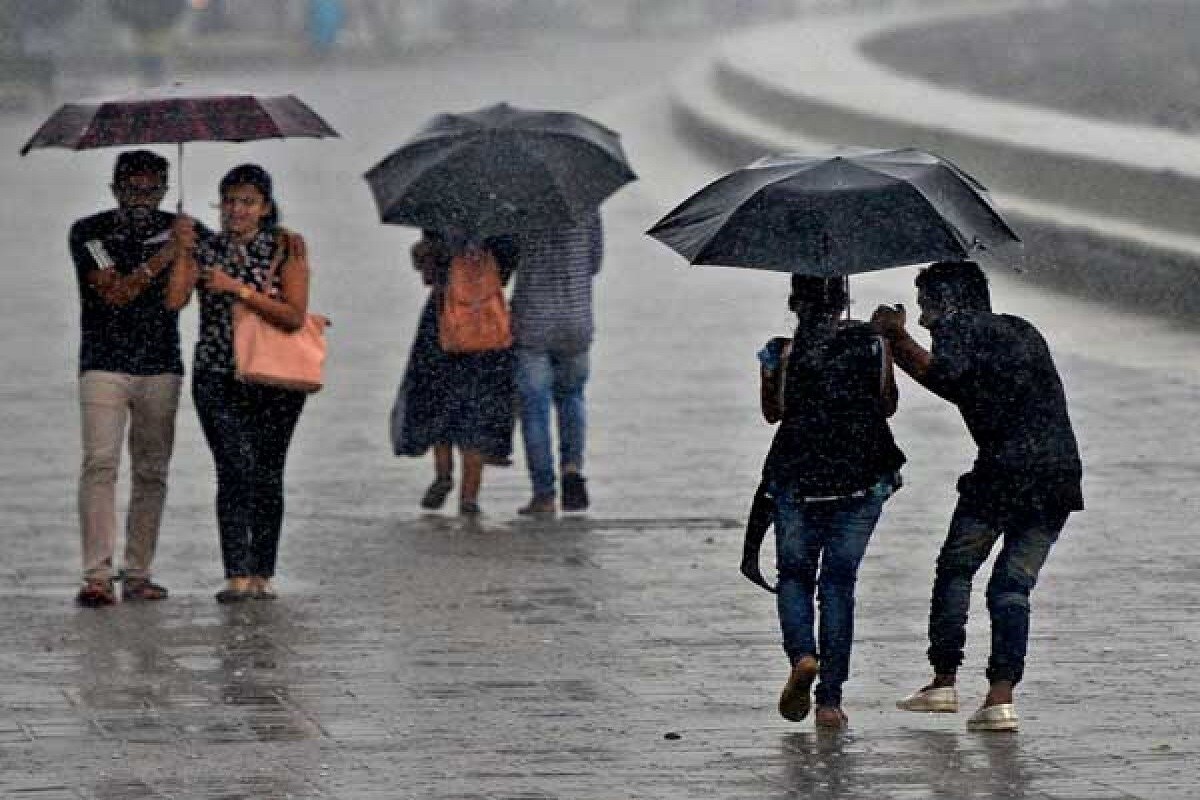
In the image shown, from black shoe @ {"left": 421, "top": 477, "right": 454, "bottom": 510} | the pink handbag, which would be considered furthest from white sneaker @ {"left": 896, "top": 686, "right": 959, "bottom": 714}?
black shoe @ {"left": 421, "top": 477, "right": 454, "bottom": 510}

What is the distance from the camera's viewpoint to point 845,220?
7871 mm

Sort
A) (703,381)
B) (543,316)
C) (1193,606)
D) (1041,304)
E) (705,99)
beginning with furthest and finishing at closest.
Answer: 1. (705,99)
2. (1041,304)
3. (703,381)
4. (543,316)
5. (1193,606)

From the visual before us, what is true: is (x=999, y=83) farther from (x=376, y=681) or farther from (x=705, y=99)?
(x=376, y=681)

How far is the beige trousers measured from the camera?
33.7ft

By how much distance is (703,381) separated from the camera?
50.1 feet

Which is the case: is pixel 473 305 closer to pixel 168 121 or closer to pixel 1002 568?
pixel 168 121

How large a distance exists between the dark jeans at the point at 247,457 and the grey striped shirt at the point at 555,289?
1707mm

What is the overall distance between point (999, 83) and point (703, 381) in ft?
77.0

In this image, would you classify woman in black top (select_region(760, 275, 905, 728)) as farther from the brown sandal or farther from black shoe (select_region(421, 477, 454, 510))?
black shoe (select_region(421, 477, 454, 510))

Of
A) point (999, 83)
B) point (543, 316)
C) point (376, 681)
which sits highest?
point (999, 83)

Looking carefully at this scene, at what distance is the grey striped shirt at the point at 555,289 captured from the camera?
11.9m

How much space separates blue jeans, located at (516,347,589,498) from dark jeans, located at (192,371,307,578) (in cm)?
169

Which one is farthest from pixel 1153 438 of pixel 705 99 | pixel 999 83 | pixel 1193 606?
pixel 999 83

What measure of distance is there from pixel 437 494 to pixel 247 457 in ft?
6.11
